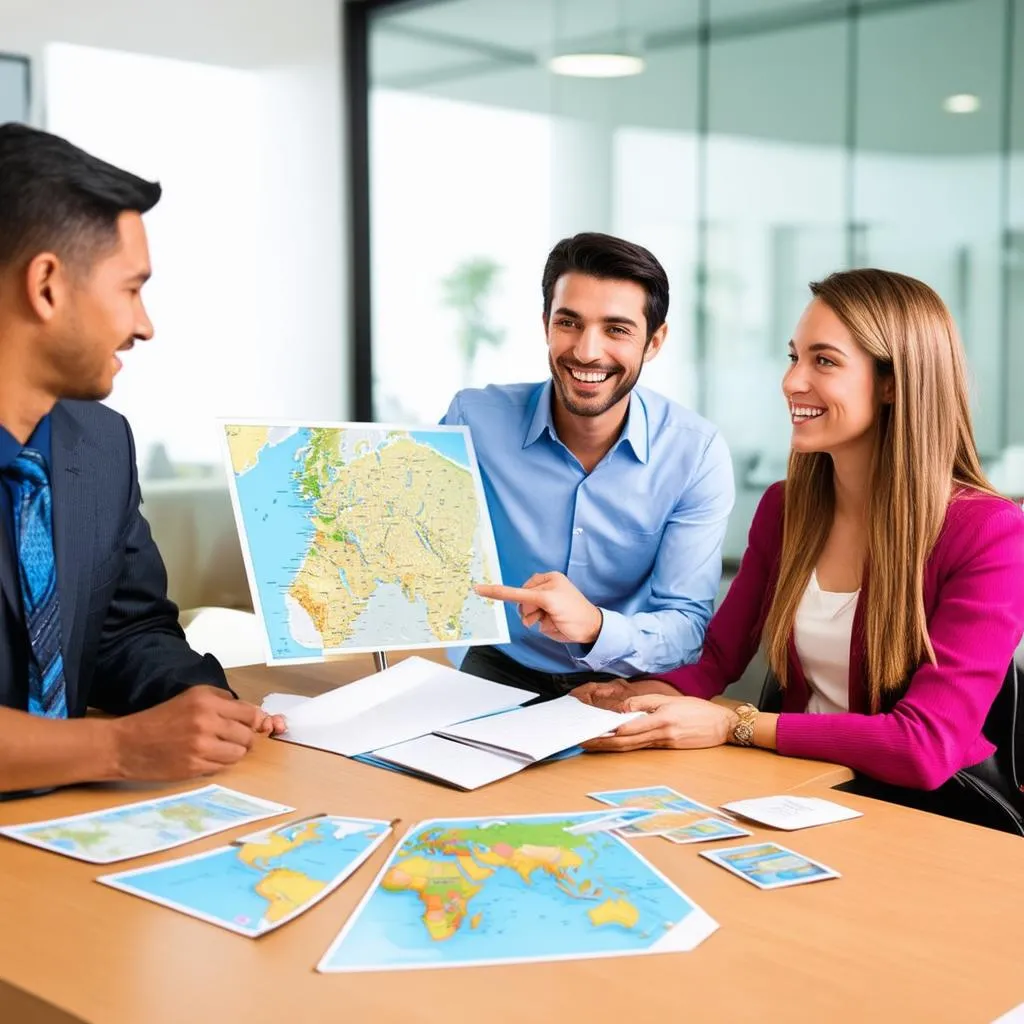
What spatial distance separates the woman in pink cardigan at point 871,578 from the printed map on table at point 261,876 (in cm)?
58

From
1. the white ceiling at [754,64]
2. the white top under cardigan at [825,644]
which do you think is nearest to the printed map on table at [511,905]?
the white top under cardigan at [825,644]

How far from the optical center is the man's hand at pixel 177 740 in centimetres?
171

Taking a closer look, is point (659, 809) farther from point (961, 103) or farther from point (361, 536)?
point (961, 103)

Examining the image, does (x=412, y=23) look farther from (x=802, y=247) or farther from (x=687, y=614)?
(x=687, y=614)

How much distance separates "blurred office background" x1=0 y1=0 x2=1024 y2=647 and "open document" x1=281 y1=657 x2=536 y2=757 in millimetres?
2317

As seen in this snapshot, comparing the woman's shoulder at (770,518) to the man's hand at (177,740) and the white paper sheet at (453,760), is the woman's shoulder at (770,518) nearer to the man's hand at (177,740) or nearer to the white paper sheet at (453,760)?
the white paper sheet at (453,760)

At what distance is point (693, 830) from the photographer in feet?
5.31

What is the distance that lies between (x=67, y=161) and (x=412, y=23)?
14.8ft

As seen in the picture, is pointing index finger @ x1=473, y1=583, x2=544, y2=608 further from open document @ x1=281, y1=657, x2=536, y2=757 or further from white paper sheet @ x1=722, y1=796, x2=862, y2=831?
white paper sheet @ x1=722, y1=796, x2=862, y2=831

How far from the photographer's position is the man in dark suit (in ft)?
5.58

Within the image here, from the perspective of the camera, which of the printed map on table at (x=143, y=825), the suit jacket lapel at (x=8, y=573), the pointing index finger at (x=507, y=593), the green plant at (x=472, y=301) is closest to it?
the printed map on table at (x=143, y=825)

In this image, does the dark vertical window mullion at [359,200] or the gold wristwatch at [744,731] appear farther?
the dark vertical window mullion at [359,200]

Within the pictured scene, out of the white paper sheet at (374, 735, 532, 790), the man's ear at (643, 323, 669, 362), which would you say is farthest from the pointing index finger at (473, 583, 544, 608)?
the man's ear at (643, 323, 669, 362)

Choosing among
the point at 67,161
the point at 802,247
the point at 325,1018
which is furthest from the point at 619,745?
the point at 802,247
